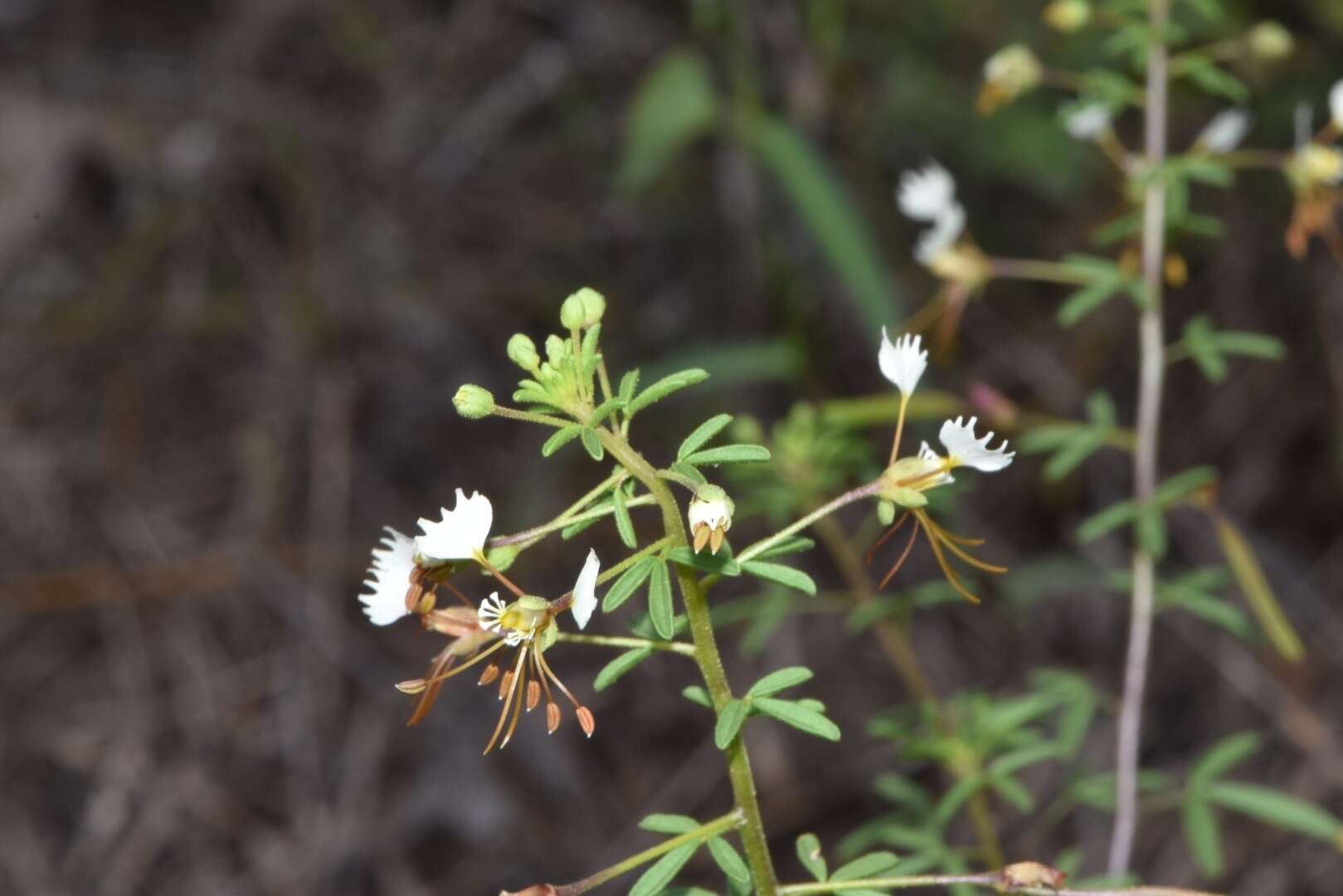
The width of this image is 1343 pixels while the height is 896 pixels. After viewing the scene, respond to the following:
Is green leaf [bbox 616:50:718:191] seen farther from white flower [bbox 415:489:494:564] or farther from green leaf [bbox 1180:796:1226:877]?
white flower [bbox 415:489:494:564]

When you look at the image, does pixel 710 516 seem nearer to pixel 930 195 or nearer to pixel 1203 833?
pixel 930 195

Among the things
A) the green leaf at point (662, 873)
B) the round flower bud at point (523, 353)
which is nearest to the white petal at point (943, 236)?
the round flower bud at point (523, 353)

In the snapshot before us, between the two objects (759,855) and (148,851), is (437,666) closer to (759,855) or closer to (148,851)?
(759,855)

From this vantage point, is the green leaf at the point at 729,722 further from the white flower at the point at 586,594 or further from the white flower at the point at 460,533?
the white flower at the point at 460,533

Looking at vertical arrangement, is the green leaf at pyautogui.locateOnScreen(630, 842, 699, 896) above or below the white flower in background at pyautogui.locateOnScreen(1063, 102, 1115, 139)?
below

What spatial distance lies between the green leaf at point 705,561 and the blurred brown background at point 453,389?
2.47 metres

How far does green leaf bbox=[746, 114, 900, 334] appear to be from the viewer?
12.5 ft

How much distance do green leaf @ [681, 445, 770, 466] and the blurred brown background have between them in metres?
2.41

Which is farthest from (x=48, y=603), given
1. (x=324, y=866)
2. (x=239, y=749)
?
(x=324, y=866)

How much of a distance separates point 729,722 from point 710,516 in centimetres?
27

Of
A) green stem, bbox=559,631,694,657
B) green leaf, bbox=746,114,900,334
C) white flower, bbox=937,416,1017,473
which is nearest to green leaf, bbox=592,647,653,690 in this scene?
green stem, bbox=559,631,694,657

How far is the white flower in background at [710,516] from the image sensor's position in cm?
142

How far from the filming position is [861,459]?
9.32 ft

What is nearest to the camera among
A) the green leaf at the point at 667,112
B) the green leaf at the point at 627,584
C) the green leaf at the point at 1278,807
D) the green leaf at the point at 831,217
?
the green leaf at the point at 627,584
